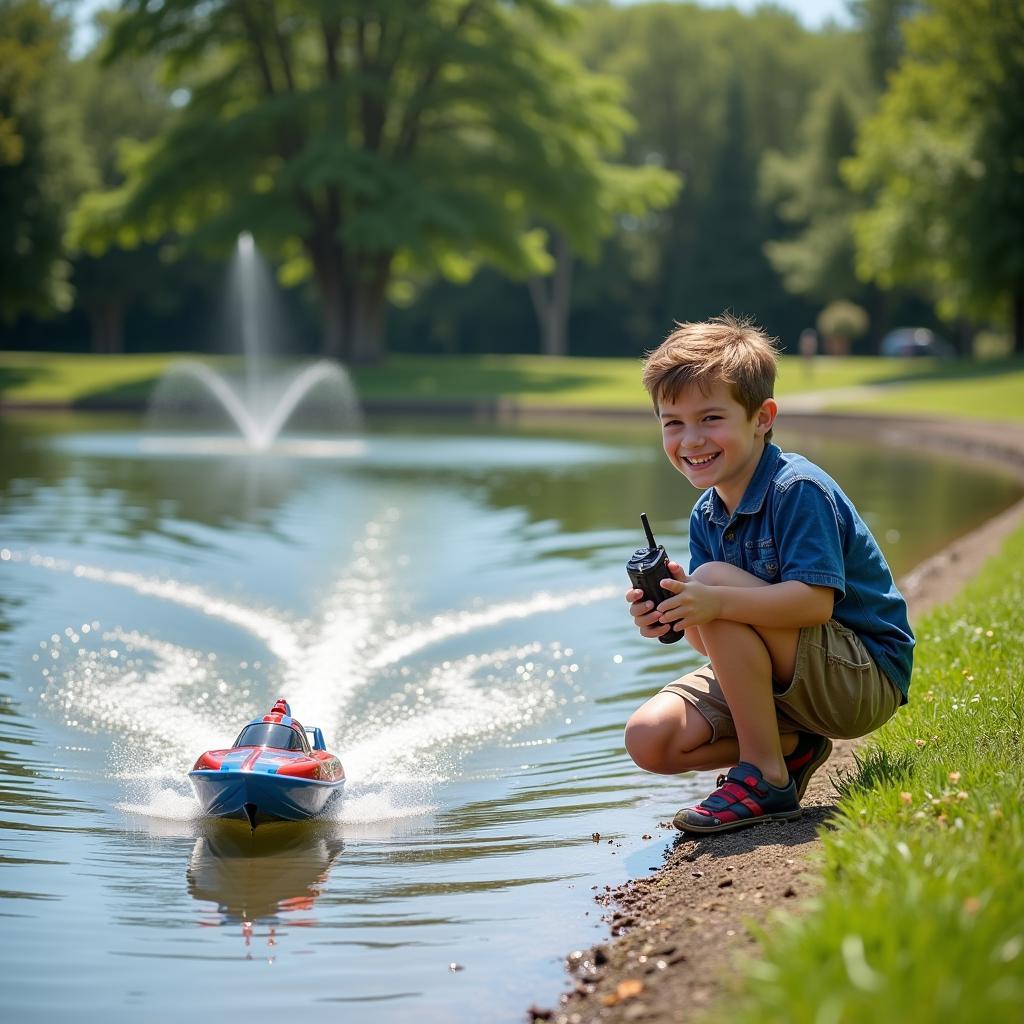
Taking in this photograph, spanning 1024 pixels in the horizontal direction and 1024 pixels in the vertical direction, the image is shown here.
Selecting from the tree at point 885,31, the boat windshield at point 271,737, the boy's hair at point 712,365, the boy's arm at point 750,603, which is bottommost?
the boat windshield at point 271,737

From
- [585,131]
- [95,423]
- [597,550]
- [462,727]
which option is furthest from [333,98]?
[462,727]

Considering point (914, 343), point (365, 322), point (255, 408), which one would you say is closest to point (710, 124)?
point (914, 343)

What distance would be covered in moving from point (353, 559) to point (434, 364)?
31934mm

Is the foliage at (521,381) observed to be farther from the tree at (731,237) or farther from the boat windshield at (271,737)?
the boat windshield at (271,737)

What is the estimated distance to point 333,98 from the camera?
3984cm

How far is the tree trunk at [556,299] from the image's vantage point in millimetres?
61938

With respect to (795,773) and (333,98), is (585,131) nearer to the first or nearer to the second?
(333,98)

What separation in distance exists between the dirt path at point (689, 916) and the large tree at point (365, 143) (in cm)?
3349

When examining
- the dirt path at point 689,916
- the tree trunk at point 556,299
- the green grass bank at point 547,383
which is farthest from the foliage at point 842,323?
the dirt path at point 689,916

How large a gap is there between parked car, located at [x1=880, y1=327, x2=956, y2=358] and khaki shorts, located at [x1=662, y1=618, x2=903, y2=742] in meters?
53.1

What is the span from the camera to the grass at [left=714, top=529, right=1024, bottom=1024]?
270 cm

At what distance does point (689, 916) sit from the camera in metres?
4.09

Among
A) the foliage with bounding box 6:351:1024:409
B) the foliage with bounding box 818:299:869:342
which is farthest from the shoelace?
the foliage with bounding box 818:299:869:342

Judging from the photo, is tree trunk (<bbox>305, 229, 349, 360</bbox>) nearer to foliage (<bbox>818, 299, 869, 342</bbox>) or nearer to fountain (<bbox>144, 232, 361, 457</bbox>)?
fountain (<bbox>144, 232, 361, 457</bbox>)
